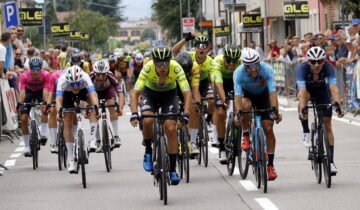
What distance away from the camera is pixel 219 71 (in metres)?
14.4

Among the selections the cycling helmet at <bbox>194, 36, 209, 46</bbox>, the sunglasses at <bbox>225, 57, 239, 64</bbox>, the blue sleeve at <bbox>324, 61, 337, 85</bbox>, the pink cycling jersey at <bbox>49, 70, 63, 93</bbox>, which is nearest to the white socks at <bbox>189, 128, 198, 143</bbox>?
the sunglasses at <bbox>225, 57, 239, 64</bbox>

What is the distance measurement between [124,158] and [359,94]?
7311mm

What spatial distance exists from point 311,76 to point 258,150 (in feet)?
4.28

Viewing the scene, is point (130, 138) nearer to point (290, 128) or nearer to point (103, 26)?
point (290, 128)

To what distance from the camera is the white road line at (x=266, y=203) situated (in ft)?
34.3

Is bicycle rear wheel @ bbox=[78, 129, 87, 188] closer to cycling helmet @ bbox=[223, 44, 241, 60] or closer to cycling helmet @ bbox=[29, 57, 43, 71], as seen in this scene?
cycling helmet @ bbox=[223, 44, 241, 60]

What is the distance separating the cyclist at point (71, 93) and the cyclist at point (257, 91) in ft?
7.38

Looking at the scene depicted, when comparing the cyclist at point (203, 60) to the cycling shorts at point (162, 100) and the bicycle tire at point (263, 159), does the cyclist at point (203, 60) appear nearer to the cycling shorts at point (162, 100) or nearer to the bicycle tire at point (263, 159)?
the cycling shorts at point (162, 100)

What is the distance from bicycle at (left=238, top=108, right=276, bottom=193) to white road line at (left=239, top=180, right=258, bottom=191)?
8cm

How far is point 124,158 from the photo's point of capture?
56.1ft

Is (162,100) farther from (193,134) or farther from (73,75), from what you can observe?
(193,134)

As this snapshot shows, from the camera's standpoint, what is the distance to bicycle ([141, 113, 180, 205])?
11094 millimetres

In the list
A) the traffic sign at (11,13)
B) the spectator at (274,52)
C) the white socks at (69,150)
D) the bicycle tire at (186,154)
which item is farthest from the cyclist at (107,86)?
the spectator at (274,52)

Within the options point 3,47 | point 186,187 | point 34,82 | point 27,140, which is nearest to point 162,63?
point 186,187
